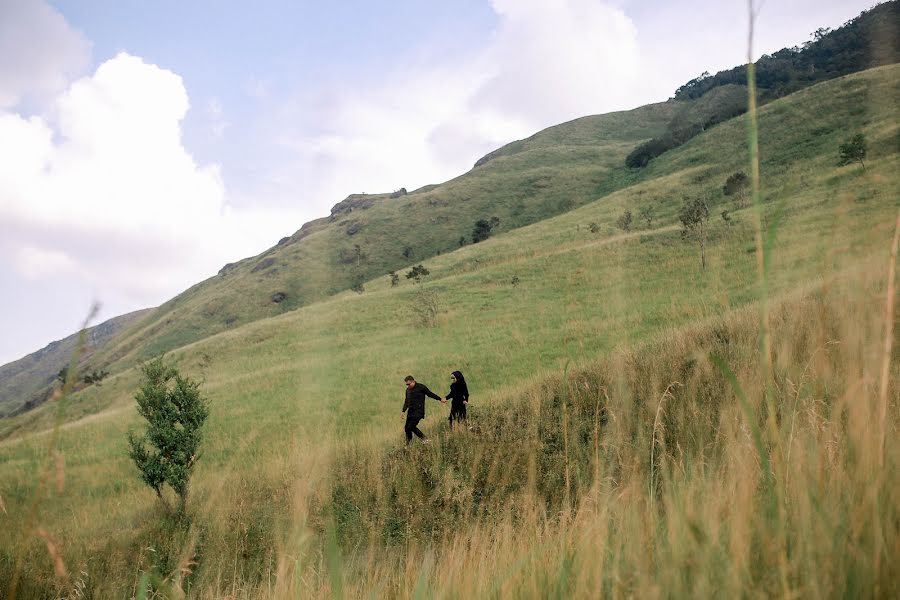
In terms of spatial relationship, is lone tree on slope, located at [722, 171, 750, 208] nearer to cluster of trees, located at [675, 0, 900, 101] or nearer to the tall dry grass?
the tall dry grass

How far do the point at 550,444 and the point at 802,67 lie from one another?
5566 inches

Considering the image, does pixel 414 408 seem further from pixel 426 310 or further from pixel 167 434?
pixel 426 310

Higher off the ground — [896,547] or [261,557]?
[896,547]

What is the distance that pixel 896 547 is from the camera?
3.43ft

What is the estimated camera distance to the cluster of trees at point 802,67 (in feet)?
300

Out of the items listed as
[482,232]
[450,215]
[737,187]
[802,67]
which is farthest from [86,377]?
[802,67]

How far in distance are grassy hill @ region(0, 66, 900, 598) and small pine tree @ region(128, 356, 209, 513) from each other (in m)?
0.73

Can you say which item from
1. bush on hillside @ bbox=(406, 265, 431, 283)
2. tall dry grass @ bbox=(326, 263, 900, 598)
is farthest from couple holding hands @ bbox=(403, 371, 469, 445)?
bush on hillside @ bbox=(406, 265, 431, 283)

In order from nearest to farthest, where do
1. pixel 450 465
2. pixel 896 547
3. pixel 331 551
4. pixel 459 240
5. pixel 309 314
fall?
pixel 896 547 → pixel 331 551 → pixel 450 465 → pixel 309 314 → pixel 459 240

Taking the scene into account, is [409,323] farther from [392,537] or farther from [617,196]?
[617,196]

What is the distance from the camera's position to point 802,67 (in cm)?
11181

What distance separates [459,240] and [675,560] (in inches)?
3560

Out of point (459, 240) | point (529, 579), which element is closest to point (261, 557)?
point (529, 579)

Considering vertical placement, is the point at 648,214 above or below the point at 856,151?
below
